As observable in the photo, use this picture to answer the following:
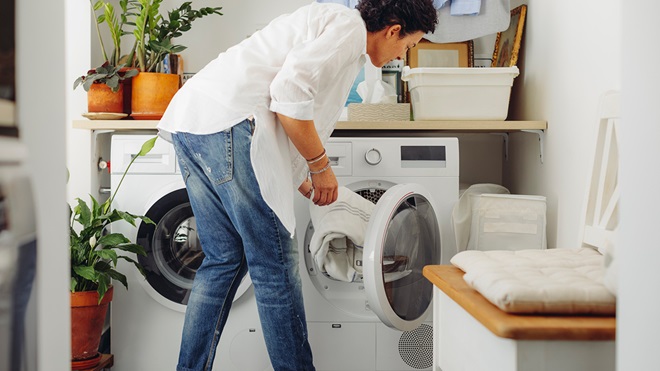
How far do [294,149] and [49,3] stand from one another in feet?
3.96

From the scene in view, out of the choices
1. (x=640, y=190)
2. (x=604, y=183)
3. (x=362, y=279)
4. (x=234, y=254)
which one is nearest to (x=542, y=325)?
(x=640, y=190)

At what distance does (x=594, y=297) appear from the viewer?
926mm

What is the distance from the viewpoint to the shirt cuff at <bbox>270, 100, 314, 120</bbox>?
1.55 m

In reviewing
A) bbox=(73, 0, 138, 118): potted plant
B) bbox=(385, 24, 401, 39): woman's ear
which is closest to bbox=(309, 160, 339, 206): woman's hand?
bbox=(385, 24, 401, 39): woman's ear

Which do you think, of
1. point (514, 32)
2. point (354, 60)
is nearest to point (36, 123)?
point (354, 60)

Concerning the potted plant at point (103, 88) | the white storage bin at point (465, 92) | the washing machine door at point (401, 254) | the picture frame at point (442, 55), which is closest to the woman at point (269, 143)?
the washing machine door at point (401, 254)

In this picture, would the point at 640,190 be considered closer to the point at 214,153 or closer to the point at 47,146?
the point at 47,146

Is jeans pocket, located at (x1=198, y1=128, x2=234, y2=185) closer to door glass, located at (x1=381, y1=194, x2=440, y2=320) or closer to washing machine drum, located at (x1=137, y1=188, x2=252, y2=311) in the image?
door glass, located at (x1=381, y1=194, x2=440, y2=320)

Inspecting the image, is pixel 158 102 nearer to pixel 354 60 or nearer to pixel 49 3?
pixel 354 60

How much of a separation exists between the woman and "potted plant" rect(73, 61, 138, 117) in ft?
2.32

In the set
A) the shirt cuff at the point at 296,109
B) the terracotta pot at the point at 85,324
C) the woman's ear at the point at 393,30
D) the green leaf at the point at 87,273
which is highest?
the woman's ear at the point at 393,30

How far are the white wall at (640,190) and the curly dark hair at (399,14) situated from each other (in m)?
1.10

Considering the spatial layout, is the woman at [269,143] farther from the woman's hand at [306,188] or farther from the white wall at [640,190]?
the white wall at [640,190]

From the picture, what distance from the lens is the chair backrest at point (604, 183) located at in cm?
152
